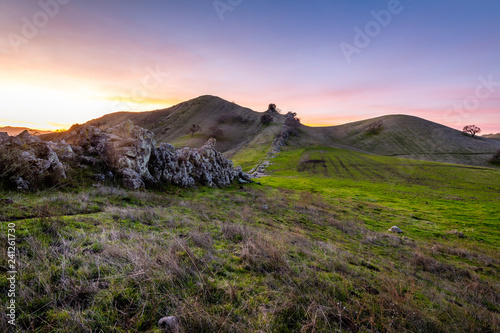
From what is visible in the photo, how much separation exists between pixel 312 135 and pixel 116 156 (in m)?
111

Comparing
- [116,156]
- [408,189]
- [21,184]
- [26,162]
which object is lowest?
[408,189]

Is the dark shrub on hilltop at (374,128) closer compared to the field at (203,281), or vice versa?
the field at (203,281)

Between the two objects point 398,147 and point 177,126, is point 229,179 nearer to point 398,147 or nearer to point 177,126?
point 398,147

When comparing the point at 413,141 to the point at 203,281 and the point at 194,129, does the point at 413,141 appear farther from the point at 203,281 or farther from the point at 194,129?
the point at 203,281

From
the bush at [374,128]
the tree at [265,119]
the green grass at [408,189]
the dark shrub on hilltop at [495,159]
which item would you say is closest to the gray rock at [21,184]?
Result: the green grass at [408,189]

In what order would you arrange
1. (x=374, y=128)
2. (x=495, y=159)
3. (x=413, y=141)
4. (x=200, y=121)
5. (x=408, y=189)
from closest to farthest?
1. (x=408, y=189)
2. (x=495, y=159)
3. (x=413, y=141)
4. (x=374, y=128)
5. (x=200, y=121)

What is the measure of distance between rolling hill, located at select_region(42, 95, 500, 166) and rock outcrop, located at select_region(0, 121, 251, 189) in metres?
54.8

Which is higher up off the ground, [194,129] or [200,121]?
[200,121]

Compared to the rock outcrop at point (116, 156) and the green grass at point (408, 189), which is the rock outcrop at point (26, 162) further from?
the green grass at point (408, 189)

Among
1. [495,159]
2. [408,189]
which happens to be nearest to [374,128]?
[495,159]

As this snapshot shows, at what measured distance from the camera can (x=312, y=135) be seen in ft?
376

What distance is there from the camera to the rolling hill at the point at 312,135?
8831cm

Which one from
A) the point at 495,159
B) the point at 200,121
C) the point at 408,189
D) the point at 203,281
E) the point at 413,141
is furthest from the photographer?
the point at 200,121

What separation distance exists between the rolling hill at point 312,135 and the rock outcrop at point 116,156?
180ft
